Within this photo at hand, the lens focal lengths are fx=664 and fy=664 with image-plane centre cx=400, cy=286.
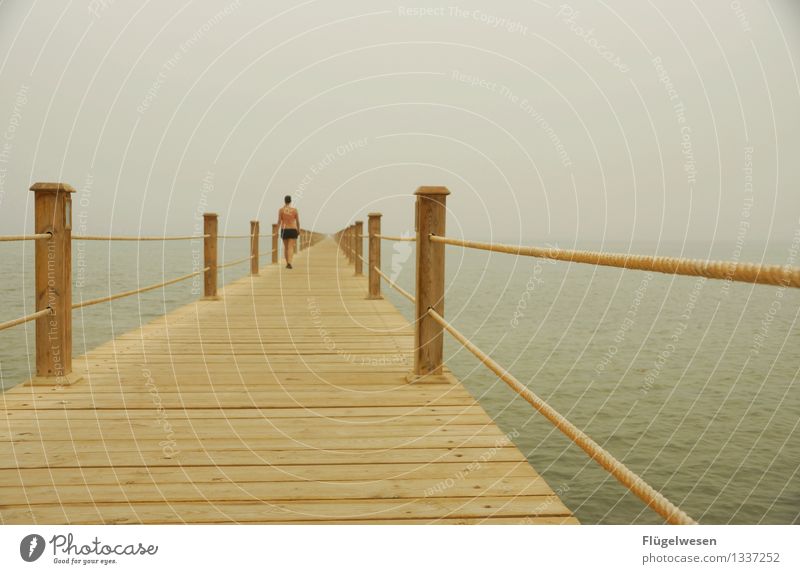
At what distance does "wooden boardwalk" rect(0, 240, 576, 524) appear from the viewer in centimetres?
194

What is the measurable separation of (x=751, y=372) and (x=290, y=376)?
36.3 feet

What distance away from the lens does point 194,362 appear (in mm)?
4051

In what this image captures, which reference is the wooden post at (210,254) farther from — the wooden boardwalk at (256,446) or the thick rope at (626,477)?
the thick rope at (626,477)

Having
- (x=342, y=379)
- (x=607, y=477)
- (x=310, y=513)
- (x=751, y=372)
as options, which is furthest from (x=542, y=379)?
(x=310, y=513)

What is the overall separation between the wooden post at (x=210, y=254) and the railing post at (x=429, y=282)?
441 cm

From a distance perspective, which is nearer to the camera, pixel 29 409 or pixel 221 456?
pixel 221 456

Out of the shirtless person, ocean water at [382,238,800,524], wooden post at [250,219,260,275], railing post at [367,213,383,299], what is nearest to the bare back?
the shirtless person

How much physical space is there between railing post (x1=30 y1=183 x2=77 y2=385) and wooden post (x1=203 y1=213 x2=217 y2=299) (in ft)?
13.0

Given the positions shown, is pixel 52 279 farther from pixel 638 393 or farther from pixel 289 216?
pixel 289 216

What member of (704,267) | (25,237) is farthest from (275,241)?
(704,267)

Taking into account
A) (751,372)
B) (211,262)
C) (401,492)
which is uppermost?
(211,262)

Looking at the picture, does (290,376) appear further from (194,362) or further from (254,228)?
(254,228)

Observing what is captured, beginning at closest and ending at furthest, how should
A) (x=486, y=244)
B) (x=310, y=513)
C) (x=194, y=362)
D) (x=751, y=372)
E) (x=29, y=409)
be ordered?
(x=310, y=513)
(x=486, y=244)
(x=29, y=409)
(x=194, y=362)
(x=751, y=372)

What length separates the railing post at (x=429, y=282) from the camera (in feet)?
11.9
